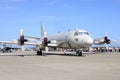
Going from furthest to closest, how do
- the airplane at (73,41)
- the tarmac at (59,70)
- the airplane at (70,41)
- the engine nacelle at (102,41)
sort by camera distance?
the engine nacelle at (102,41) → the airplane at (70,41) → the airplane at (73,41) → the tarmac at (59,70)

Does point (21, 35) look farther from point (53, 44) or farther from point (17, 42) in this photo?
point (53, 44)

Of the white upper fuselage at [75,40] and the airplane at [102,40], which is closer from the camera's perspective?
the white upper fuselage at [75,40]

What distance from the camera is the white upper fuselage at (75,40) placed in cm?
3394

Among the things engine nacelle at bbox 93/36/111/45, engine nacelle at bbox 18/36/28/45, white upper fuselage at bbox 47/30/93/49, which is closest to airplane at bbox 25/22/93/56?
white upper fuselage at bbox 47/30/93/49

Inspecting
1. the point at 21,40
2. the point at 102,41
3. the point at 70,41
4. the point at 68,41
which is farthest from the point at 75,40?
the point at 102,41

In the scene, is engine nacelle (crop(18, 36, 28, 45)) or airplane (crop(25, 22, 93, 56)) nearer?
airplane (crop(25, 22, 93, 56))

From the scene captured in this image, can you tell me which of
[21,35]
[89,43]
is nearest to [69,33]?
[89,43]

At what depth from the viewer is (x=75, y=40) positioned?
35.2 meters

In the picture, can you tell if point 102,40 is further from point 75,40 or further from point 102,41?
point 75,40

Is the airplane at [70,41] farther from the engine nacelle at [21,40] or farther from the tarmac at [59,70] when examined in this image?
the tarmac at [59,70]

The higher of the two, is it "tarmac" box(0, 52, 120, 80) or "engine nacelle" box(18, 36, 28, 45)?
"engine nacelle" box(18, 36, 28, 45)

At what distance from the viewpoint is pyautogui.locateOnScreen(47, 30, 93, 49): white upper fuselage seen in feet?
111

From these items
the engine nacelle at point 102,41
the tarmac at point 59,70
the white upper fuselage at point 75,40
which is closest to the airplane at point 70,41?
the white upper fuselage at point 75,40

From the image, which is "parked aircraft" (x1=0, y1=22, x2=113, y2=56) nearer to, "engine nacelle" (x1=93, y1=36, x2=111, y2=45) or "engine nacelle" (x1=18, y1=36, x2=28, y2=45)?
"engine nacelle" (x1=18, y1=36, x2=28, y2=45)
